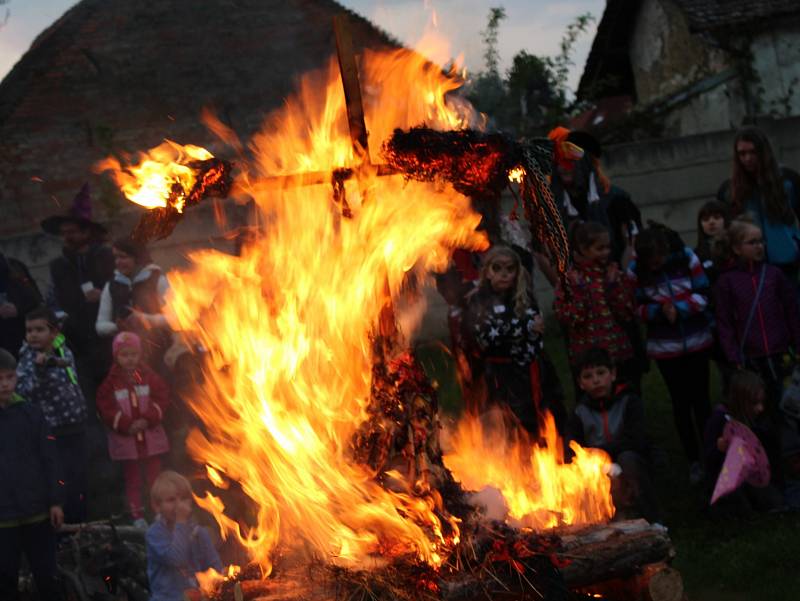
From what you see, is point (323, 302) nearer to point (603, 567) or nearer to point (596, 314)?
point (603, 567)

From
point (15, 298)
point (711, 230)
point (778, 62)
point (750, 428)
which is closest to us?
point (750, 428)

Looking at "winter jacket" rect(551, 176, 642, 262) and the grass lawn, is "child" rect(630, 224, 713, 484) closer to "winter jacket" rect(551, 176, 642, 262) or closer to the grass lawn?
the grass lawn

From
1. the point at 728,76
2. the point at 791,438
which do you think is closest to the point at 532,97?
the point at 728,76

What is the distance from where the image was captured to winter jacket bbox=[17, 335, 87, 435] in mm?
8555

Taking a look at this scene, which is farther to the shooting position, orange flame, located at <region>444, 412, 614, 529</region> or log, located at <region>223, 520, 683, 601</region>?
orange flame, located at <region>444, 412, 614, 529</region>

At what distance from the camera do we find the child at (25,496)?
7.33 m

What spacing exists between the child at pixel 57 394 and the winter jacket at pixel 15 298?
1.98ft

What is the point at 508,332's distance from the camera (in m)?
7.94

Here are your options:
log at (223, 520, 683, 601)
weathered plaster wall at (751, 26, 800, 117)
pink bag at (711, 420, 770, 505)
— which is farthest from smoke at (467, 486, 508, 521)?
weathered plaster wall at (751, 26, 800, 117)

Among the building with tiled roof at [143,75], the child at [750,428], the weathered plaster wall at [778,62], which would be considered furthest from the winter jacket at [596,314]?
the weathered plaster wall at [778,62]

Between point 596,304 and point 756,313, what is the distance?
112cm

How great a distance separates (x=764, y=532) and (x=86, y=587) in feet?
13.8

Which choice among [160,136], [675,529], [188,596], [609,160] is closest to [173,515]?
[188,596]

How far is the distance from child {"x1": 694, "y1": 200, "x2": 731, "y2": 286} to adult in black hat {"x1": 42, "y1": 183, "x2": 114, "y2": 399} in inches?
184
